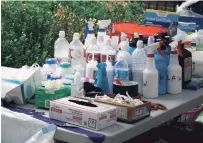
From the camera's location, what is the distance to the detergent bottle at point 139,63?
2.22 meters

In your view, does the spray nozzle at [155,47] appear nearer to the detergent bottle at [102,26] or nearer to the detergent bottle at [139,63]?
the detergent bottle at [139,63]

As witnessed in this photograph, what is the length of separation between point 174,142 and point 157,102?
642 mm

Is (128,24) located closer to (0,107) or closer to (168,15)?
(168,15)

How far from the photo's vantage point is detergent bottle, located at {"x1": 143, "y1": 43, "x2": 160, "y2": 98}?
2.14 metres

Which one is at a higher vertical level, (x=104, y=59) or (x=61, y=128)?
(x=104, y=59)

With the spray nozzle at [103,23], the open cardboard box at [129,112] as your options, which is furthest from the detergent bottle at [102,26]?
the open cardboard box at [129,112]

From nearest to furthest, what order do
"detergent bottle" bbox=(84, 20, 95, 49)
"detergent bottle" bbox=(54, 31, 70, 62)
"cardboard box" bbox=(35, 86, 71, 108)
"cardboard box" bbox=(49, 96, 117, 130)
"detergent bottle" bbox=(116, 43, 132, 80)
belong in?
1. "cardboard box" bbox=(49, 96, 117, 130)
2. "cardboard box" bbox=(35, 86, 71, 108)
3. "detergent bottle" bbox=(116, 43, 132, 80)
4. "detergent bottle" bbox=(54, 31, 70, 62)
5. "detergent bottle" bbox=(84, 20, 95, 49)

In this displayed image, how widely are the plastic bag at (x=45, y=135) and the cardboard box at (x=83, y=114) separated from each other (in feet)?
0.24

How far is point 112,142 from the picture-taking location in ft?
5.67

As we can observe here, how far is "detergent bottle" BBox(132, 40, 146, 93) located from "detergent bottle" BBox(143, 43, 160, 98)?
0.04m

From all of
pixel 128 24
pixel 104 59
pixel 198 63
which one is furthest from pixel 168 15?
pixel 104 59

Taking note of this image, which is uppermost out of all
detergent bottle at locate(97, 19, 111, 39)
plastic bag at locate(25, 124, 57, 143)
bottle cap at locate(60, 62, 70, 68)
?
detergent bottle at locate(97, 19, 111, 39)

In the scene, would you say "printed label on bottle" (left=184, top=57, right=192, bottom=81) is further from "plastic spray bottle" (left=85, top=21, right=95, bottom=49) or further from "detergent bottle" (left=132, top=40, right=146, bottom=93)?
"plastic spray bottle" (left=85, top=21, right=95, bottom=49)

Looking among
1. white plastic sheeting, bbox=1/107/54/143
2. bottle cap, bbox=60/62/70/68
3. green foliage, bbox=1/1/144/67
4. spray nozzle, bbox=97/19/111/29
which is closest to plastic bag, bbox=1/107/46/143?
white plastic sheeting, bbox=1/107/54/143
